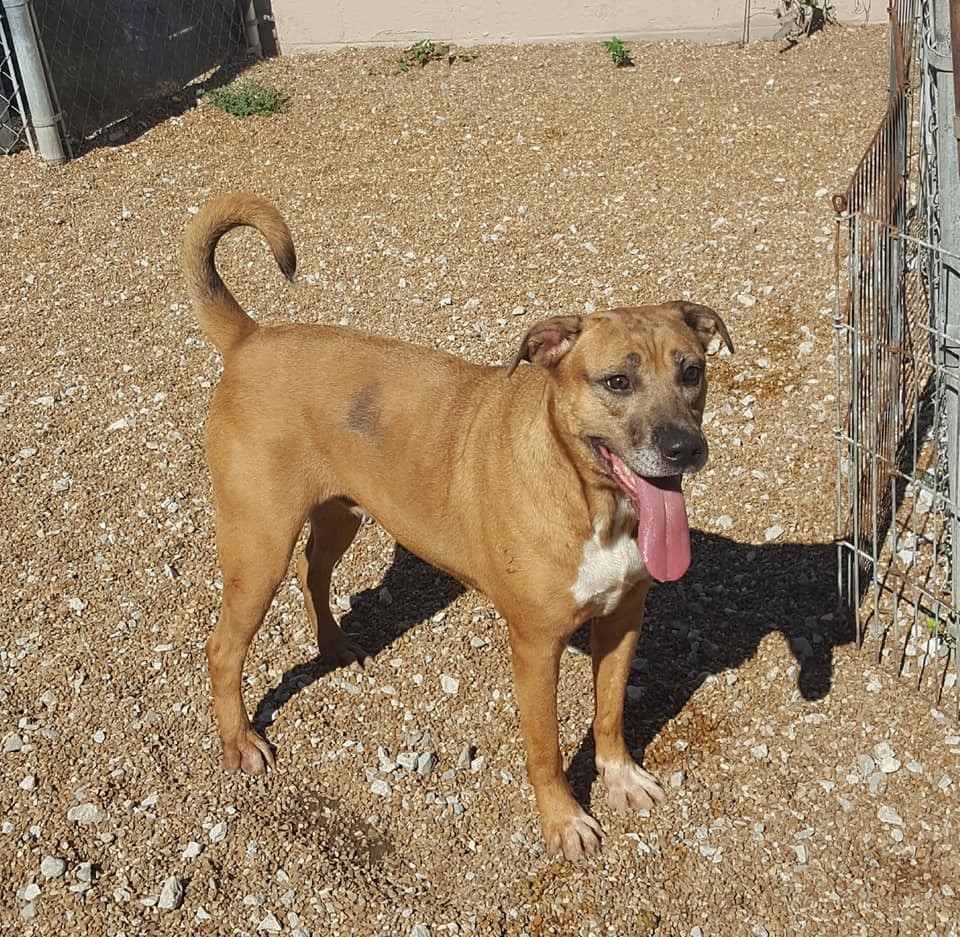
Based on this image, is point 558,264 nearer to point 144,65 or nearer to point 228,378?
point 228,378

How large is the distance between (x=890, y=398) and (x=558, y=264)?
3.54 meters

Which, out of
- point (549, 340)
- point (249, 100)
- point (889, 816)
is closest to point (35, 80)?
point (249, 100)

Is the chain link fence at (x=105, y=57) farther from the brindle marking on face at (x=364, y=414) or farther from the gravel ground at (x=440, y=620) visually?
the brindle marking on face at (x=364, y=414)

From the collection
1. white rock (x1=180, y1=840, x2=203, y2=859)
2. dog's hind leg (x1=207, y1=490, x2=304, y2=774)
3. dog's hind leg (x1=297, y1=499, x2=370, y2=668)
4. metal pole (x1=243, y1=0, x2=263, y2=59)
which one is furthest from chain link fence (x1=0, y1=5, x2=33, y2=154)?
white rock (x1=180, y1=840, x2=203, y2=859)

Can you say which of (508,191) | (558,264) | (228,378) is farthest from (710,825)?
(508,191)

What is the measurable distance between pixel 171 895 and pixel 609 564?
6.94 ft

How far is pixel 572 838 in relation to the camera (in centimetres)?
451

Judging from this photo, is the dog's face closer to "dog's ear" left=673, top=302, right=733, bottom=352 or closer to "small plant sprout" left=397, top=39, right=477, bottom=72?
"dog's ear" left=673, top=302, right=733, bottom=352

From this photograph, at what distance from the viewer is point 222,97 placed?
38.5 ft

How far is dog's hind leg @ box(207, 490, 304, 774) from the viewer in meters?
4.67

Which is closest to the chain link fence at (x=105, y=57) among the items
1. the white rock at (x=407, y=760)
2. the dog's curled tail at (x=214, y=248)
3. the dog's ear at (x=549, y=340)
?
the dog's curled tail at (x=214, y=248)

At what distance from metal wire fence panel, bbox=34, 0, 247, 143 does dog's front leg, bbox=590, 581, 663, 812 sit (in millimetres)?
8828

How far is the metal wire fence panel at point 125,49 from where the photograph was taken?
11000 mm

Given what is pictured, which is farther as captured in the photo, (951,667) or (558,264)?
(558,264)
